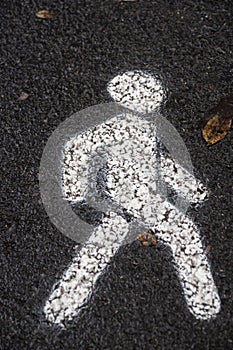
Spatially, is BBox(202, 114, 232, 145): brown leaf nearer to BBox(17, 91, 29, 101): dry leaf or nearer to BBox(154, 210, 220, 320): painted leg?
BBox(154, 210, 220, 320): painted leg

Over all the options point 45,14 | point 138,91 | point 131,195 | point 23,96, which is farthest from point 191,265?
point 45,14

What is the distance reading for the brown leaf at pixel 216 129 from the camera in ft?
9.26

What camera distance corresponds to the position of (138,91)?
9.66ft

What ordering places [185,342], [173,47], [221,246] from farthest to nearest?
1. [173,47]
2. [221,246]
3. [185,342]

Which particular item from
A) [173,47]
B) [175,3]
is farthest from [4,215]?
[175,3]

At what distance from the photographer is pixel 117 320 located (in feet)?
8.11

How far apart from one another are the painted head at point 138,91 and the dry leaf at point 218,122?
257mm

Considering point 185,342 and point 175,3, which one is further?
point 175,3

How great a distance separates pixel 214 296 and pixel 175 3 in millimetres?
1578

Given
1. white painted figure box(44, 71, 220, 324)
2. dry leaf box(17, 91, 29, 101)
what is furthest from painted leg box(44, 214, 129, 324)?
dry leaf box(17, 91, 29, 101)

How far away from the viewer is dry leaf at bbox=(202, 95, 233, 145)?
2.83 meters

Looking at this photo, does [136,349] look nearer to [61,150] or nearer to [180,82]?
[61,150]

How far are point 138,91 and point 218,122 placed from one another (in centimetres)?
A: 42

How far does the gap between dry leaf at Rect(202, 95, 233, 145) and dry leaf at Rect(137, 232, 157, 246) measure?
543 mm
